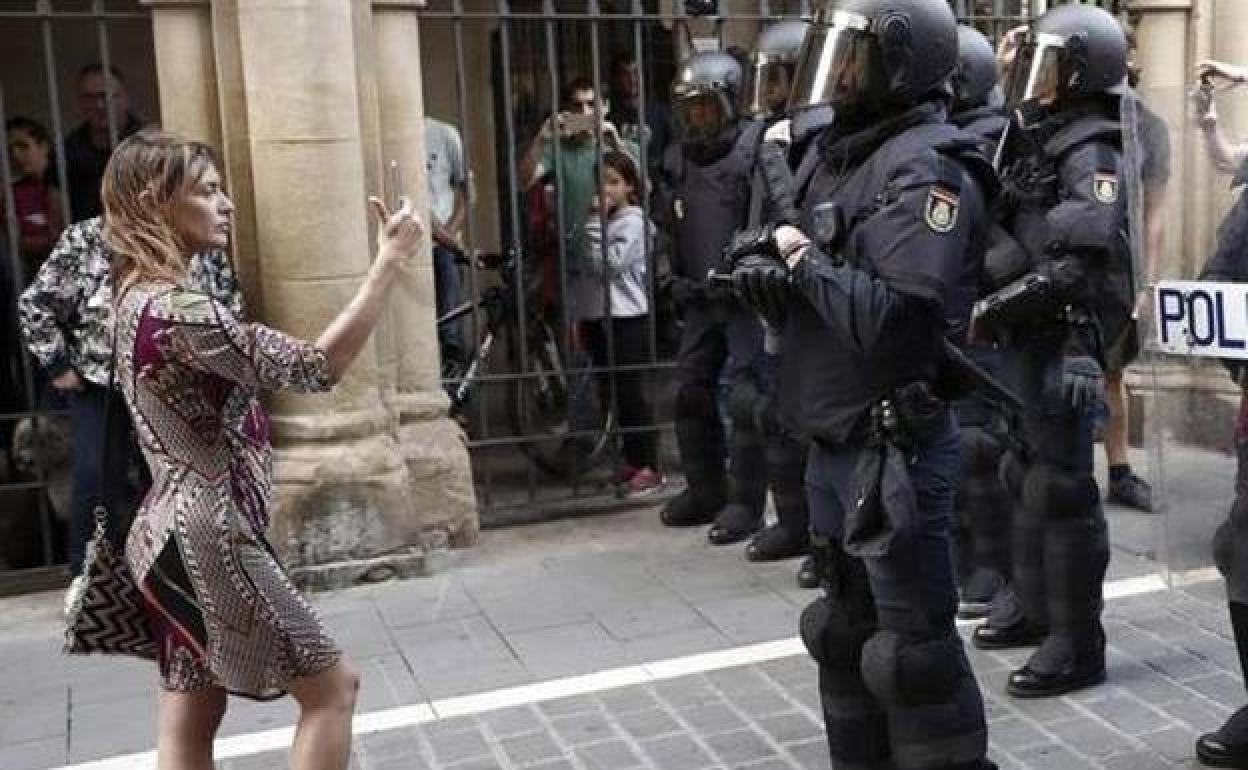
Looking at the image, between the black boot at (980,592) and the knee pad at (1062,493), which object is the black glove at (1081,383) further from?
the black boot at (980,592)

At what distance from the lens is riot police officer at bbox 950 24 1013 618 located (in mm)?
5348

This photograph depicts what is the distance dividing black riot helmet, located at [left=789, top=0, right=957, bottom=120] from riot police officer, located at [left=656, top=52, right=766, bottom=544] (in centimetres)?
270

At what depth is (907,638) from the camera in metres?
3.41

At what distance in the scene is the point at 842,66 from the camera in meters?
3.47

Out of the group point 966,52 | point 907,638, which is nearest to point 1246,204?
→ point 907,638

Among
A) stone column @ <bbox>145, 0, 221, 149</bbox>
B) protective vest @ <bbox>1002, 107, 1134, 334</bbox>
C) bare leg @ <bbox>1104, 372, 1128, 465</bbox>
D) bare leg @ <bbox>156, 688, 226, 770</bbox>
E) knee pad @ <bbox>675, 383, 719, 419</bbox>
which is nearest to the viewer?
bare leg @ <bbox>156, 688, 226, 770</bbox>

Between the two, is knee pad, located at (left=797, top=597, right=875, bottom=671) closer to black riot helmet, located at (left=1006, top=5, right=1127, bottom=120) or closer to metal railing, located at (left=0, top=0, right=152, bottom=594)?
black riot helmet, located at (left=1006, top=5, right=1127, bottom=120)

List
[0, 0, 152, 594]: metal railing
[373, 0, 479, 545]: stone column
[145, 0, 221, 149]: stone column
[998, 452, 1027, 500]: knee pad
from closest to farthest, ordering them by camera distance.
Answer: [998, 452, 1027, 500]: knee pad, [145, 0, 221, 149]: stone column, [0, 0, 152, 594]: metal railing, [373, 0, 479, 545]: stone column

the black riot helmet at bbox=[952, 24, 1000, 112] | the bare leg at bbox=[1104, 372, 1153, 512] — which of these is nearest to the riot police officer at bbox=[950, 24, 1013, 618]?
the black riot helmet at bbox=[952, 24, 1000, 112]

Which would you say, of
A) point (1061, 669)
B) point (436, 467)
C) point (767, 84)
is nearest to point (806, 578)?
point (1061, 669)

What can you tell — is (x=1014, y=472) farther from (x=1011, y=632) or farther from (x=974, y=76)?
(x=974, y=76)

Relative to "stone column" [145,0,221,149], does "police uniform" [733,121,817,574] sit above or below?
below

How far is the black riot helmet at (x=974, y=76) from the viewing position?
542 centimetres

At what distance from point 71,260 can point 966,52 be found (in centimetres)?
343
